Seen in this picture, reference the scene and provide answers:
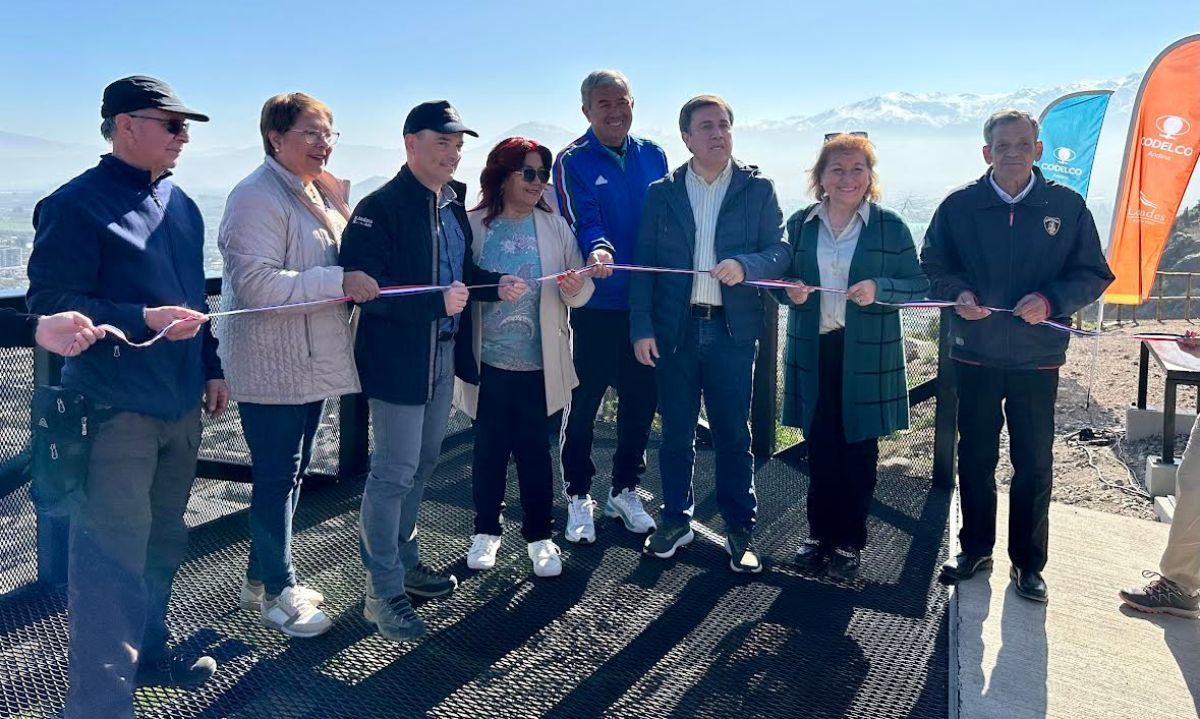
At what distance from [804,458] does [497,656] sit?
2935 millimetres

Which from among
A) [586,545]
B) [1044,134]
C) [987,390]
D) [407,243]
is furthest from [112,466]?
[1044,134]

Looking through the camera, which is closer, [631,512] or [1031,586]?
[1031,586]

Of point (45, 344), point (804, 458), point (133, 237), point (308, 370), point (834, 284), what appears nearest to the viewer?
point (45, 344)

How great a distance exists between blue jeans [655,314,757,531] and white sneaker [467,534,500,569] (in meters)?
0.80

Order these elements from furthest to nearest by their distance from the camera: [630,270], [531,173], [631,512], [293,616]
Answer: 1. [631,512]
2. [630,270]
3. [531,173]
4. [293,616]

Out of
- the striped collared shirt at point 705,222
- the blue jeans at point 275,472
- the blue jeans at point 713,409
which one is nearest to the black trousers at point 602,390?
the blue jeans at point 713,409

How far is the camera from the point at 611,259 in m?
3.64

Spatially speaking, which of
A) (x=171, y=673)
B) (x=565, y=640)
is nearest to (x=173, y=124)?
(x=171, y=673)

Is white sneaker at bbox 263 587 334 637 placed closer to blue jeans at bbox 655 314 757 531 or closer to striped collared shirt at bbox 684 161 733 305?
blue jeans at bbox 655 314 757 531

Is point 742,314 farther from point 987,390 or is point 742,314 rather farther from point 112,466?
point 112,466

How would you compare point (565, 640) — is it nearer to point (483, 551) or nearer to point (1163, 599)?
point (483, 551)

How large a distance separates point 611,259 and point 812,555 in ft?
5.13

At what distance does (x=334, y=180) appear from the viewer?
3.22m

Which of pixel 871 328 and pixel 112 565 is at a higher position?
pixel 871 328
